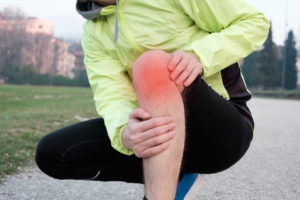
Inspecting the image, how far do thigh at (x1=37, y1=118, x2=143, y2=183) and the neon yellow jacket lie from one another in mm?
160

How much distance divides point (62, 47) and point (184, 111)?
224 feet

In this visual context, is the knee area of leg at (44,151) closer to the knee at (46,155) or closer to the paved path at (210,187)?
the knee at (46,155)

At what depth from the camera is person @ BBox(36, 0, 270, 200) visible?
47.6 inches

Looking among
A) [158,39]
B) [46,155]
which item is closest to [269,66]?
[158,39]

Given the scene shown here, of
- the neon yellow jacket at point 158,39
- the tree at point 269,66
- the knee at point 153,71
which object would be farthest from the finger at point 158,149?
the tree at point 269,66

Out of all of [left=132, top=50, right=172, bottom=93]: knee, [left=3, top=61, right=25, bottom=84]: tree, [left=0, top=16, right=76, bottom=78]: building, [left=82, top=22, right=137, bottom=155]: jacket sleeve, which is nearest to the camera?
[left=132, top=50, right=172, bottom=93]: knee

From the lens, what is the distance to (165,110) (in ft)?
3.95

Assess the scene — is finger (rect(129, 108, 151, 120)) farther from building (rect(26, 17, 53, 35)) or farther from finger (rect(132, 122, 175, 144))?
building (rect(26, 17, 53, 35))

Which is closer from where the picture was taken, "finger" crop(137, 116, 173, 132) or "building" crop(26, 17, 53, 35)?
"finger" crop(137, 116, 173, 132)

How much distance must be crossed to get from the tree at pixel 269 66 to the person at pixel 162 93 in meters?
50.4

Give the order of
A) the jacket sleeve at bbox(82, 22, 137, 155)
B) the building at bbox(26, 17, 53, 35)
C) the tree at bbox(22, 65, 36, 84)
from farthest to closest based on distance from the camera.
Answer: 1. the building at bbox(26, 17, 53, 35)
2. the tree at bbox(22, 65, 36, 84)
3. the jacket sleeve at bbox(82, 22, 137, 155)

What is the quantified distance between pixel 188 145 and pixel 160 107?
401 mm

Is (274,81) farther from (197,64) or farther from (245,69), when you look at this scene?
(197,64)

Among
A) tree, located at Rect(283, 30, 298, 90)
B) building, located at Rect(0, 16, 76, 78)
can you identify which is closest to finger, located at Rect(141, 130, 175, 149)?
building, located at Rect(0, 16, 76, 78)
